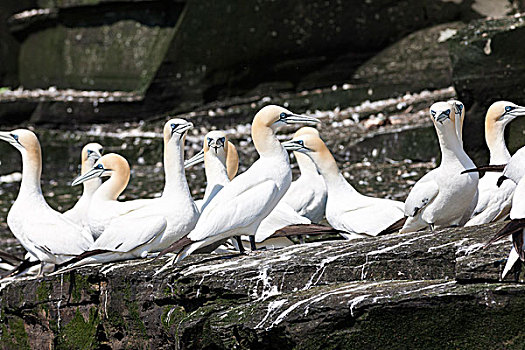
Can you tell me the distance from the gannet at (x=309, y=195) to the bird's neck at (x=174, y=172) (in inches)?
65.2

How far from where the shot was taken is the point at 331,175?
320 inches

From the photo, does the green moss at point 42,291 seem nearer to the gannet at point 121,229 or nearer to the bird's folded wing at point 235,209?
the gannet at point 121,229

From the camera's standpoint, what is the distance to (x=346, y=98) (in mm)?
15469

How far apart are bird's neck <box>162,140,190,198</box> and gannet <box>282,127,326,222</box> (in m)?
1.66

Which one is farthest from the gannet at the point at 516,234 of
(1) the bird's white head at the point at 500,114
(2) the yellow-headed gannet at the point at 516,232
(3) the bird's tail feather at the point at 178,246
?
(1) the bird's white head at the point at 500,114

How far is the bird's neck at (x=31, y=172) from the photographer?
24.3 ft

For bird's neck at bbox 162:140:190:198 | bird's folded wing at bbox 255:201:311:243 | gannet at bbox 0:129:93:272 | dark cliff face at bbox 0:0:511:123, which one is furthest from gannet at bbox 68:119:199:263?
dark cliff face at bbox 0:0:511:123

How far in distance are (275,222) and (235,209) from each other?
1111 millimetres

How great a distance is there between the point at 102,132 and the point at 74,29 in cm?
323

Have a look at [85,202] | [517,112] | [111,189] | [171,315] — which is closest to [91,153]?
[85,202]

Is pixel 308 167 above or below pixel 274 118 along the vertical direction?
below

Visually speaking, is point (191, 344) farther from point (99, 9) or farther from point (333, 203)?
point (99, 9)

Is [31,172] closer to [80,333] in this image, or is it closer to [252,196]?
[80,333]

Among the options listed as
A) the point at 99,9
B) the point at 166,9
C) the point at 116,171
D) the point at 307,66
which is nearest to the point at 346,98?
the point at 307,66
